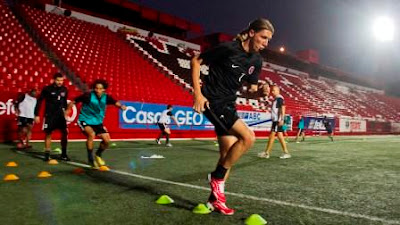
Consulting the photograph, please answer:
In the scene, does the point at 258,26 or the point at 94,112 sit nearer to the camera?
the point at 258,26

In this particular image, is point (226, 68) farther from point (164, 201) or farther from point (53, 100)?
point (53, 100)

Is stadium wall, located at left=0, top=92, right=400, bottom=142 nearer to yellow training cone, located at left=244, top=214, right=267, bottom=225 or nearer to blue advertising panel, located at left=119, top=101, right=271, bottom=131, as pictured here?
blue advertising panel, located at left=119, top=101, right=271, bottom=131

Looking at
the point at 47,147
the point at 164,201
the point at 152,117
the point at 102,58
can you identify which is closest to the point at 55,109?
the point at 47,147

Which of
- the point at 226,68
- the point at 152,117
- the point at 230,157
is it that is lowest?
the point at 230,157

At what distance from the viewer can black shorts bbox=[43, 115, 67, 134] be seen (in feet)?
24.6

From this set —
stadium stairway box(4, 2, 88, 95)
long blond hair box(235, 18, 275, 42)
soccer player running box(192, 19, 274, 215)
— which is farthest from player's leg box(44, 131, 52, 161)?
stadium stairway box(4, 2, 88, 95)

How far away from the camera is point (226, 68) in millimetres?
3496

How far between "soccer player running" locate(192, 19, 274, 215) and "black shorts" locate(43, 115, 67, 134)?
5.14m

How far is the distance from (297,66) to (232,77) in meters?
41.4

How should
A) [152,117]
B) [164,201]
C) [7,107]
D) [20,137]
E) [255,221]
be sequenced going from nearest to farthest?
1. [255,221]
2. [164,201]
3. [20,137]
4. [7,107]
5. [152,117]

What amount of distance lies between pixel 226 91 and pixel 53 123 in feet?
17.7

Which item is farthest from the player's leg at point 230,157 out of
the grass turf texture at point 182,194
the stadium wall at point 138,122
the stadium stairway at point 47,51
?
the stadium stairway at point 47,51

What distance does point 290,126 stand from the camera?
2489cm

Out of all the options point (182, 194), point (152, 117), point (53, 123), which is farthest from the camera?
point (152, 117)
